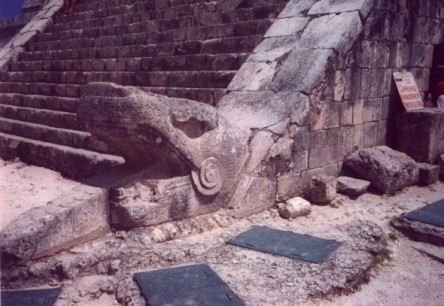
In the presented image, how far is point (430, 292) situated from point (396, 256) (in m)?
0.57

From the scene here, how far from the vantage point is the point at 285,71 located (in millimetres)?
4746

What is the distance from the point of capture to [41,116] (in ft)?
25.1

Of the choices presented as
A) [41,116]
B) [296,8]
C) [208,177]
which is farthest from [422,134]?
[41,116]

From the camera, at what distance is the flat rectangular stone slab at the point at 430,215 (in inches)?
147

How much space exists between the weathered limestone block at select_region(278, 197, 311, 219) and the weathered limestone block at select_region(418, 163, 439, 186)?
5.99 ft

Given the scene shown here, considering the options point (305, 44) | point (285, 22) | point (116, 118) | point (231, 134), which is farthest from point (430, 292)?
point (285, 22)

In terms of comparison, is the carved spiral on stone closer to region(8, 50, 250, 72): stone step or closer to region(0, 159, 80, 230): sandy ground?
region(0, 159, 80, 230): sandy ground

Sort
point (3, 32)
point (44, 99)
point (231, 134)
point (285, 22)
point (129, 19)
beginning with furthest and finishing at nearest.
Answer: point (3, 32), point (129, 19), point (44, 99), point (285, 22), point (231, 134)

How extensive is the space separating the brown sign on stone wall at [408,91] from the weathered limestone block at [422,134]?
0.66 feet

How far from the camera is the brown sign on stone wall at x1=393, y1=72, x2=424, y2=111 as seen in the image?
5668mm

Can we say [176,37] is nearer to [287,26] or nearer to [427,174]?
[287,26]

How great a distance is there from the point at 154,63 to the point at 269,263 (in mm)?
4586

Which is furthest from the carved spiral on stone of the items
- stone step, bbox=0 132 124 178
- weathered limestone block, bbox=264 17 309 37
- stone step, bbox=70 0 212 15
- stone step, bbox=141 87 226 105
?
stone step, bbox=70 0 212 15

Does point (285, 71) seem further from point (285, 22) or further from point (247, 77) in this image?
point (285, 22)
